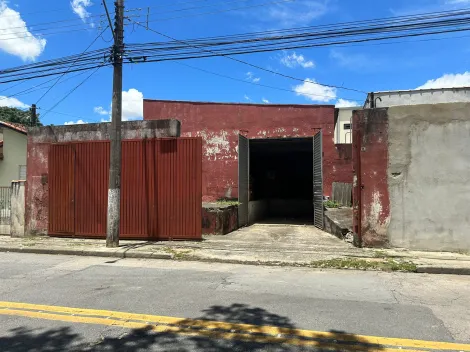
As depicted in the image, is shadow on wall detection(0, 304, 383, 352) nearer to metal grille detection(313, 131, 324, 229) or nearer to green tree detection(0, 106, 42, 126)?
metal grille detection(313, 131, 324, 229)

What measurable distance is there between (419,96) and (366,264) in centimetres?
867

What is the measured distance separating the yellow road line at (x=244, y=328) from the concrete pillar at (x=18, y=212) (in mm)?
8518

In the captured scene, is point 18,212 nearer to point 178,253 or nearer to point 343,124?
point 178,253

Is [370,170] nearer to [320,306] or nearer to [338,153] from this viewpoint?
[320,306]

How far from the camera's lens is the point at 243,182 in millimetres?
17328

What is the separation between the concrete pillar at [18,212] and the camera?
1307cm

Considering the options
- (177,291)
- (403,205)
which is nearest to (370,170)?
(403,205)

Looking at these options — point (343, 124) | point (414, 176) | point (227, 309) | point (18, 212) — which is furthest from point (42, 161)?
point (343, 124)

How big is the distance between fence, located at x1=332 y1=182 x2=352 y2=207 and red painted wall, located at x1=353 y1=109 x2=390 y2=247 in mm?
7461

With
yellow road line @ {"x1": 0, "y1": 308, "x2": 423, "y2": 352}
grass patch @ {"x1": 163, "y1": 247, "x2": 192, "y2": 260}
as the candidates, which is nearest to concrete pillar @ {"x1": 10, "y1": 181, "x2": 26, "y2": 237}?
grass patch @ {"x1": 163, "y1": 247, "x2": 192, "y2": 260}

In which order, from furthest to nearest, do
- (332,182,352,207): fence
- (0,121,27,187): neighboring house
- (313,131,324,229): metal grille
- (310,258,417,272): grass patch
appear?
1. (0,121,27,187): neighboring house
2. (332,182,352,207): fence
3. (313,131,324,229): metal grille
4. (310,258,417,272): grass patch

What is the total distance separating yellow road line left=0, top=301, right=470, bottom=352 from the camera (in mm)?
4086

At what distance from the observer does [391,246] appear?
987cm

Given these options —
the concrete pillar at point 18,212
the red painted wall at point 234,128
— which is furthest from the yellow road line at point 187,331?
the red painted wall at point 234,128
